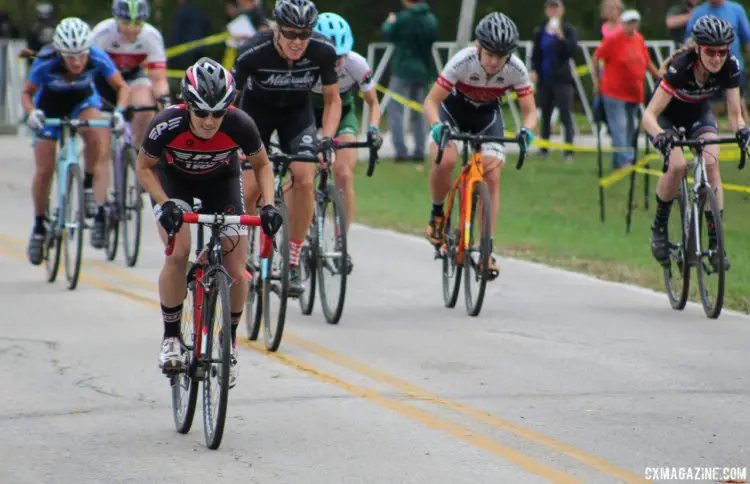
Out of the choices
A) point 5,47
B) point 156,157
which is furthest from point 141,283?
point 5,47

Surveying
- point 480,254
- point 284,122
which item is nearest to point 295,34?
point 284,122

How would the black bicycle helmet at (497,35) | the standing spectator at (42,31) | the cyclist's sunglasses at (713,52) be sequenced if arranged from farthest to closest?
the standing spectator at (42,31)
the cyclist's sunglasses at (713,52)
the black bicycle helmet at (497,35)

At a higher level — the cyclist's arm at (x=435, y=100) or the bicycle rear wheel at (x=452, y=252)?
the cyclist's arm at (x=435, y=100)

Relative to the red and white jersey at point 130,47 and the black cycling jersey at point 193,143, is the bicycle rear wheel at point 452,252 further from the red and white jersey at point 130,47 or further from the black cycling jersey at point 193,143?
the red and white jersey at point 130,47

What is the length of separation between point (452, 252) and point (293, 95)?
5.59 feet

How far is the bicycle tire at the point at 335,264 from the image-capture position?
1045 cm

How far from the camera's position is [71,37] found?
1243 cm

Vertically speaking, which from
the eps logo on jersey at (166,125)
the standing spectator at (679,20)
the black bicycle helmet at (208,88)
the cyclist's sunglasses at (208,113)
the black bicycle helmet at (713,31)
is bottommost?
the eps logo on jersey at (166,125)

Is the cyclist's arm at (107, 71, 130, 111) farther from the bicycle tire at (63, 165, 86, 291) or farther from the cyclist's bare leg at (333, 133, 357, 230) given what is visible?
the cyclist's bare leg at (333, 133, 357, 230)

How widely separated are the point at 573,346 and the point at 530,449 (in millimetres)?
2812

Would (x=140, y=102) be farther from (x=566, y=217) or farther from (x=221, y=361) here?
(x=221, y=361)

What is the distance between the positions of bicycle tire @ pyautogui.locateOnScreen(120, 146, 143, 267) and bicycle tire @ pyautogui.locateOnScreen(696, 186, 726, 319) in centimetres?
468

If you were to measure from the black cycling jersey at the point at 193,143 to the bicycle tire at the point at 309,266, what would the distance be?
2.72 metres

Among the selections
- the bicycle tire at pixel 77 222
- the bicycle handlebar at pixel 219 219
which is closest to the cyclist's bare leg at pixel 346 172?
the bicycle tire at pixel 77 222
